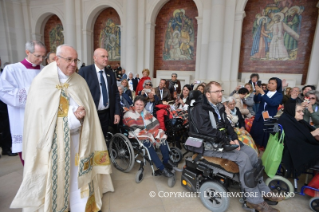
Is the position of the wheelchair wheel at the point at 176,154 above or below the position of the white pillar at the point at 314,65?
below

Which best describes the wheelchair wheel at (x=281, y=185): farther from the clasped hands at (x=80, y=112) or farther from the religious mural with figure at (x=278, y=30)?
the religious mural with figure at (x=278, y=30)

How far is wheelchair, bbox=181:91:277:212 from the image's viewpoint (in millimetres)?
2043

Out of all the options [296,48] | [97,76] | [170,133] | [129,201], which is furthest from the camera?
[296,48]

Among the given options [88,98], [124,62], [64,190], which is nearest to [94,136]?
[88,98]

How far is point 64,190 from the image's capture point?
167cm

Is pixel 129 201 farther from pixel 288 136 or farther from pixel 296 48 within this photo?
pixel 296 48

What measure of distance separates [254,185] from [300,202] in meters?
1.01

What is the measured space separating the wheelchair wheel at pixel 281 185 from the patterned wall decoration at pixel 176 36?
25.0ft

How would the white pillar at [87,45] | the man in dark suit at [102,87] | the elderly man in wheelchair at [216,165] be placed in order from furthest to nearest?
1. the white pillar at [87,45]
2. the man in dark suit at [102,87]
3. the elderly man in wheelchair at [216,165]

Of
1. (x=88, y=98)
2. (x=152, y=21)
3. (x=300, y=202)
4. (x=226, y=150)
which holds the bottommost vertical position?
(x=300, y=202)

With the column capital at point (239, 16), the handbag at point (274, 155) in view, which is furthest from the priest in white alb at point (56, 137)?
the column capital at point (239, 16)

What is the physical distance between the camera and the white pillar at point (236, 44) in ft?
25.0

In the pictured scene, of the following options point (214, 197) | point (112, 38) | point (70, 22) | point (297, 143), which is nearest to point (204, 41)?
point (112, 38)

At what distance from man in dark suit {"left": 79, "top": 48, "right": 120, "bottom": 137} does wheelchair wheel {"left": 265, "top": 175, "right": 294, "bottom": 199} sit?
96.0 inches
